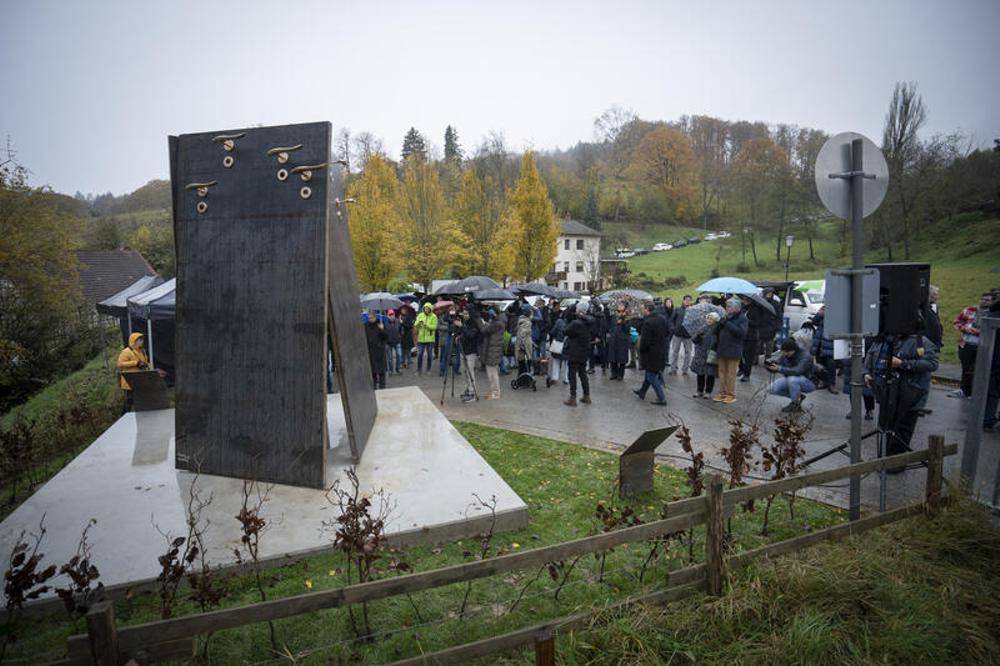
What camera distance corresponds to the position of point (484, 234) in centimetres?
3064

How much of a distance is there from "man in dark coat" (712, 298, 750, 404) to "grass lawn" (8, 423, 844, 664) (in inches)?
172

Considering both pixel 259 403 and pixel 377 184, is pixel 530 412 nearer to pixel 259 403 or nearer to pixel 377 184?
pixel 259 403

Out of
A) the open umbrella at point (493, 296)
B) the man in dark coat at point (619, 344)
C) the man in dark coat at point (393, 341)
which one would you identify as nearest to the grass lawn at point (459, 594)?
the man in dark coat at point (619, 344)

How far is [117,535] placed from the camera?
446 cm

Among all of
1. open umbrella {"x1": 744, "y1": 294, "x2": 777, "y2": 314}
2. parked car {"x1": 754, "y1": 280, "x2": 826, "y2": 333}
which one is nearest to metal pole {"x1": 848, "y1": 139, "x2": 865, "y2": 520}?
open umbrella {"x1": 744, "y1": 294, "x2": 777, "y2": 314}

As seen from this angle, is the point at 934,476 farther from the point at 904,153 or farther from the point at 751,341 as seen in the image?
the point at 904,153

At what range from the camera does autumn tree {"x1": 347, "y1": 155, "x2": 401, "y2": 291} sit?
2788cm

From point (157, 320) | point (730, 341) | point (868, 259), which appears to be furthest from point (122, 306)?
point (868, 259)

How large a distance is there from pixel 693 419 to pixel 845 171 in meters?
5.19

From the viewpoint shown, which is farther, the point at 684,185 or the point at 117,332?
the point at 684,185

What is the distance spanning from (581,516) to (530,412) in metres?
4.40

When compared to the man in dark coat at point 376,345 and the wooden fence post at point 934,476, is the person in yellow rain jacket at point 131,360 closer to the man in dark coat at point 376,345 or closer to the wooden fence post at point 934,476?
the man in dark coat at point 376,345

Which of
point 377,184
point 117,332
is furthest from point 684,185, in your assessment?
point 117,332

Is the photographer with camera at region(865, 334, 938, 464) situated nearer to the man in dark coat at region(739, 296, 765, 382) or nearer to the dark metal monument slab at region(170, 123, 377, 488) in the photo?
the man in dark coat at region(739, 296, 765, 382)
